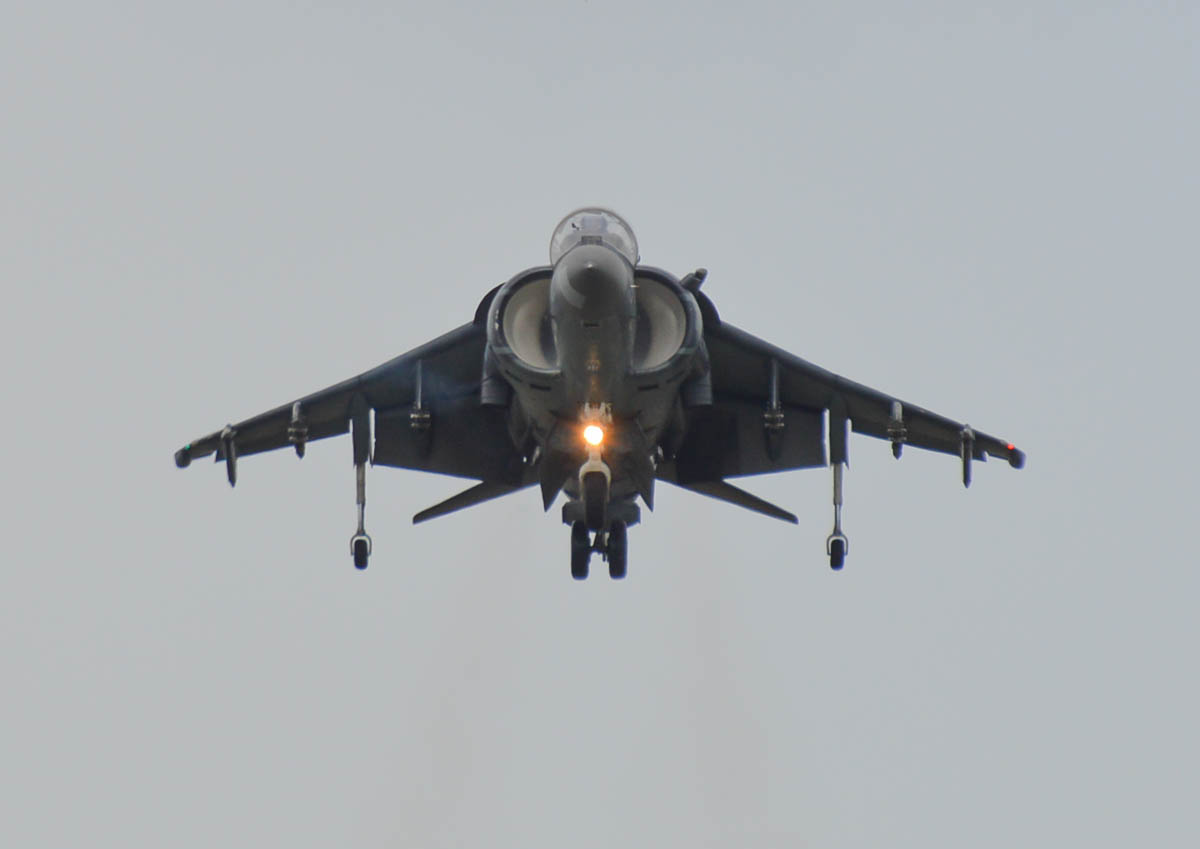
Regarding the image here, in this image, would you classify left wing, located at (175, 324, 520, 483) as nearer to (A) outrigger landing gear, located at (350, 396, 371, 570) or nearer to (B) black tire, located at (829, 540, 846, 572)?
(A) outrigger landing gear, located at (350, 396, 371, 570)

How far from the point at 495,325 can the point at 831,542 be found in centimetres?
503

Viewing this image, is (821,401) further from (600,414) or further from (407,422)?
(407,422)

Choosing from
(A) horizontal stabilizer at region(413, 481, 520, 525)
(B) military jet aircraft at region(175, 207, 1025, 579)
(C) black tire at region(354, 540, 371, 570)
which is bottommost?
(C) black tire at region(354, 540, 371, 570)

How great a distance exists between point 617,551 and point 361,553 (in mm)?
2779

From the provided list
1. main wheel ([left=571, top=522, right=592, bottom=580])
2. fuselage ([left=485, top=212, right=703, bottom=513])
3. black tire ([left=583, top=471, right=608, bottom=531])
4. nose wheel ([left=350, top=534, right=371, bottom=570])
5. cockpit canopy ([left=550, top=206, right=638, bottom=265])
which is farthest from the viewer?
main wheel ([left=571, top=522, right=592, bottom=580])

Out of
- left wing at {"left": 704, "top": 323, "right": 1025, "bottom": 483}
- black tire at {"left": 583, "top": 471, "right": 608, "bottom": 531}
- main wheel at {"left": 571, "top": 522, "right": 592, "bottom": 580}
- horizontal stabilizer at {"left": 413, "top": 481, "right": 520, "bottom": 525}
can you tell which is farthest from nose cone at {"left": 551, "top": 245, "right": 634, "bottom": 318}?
horizontal stabilizer at {"left": 413, "top": 481, "right": 520, "bottom": 525}

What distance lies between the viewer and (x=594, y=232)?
22656 mm

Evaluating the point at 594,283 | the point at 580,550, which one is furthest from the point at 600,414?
the point at 580,550

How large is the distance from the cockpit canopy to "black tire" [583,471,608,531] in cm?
216

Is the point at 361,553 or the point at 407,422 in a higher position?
the point at 407,422

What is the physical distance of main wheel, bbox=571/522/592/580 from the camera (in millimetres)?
24812

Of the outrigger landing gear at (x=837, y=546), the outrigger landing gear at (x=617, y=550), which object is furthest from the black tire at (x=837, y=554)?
the outrigger landing gear at (x=617, y=550)

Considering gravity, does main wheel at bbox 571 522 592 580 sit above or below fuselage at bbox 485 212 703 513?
below

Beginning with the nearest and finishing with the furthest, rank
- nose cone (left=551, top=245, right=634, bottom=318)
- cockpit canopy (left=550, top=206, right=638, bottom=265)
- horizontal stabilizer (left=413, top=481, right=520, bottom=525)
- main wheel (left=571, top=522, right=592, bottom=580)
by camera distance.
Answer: nose cone (left=551, top=245, right=634, bottom=318), cockpit canopy (left=550, top=206, right=638, bottom=265), main wheel (left=571, top=522, right=592, bottom=580), horizontal stabilizer (left=413, top=481, right=520, bottom=525)
